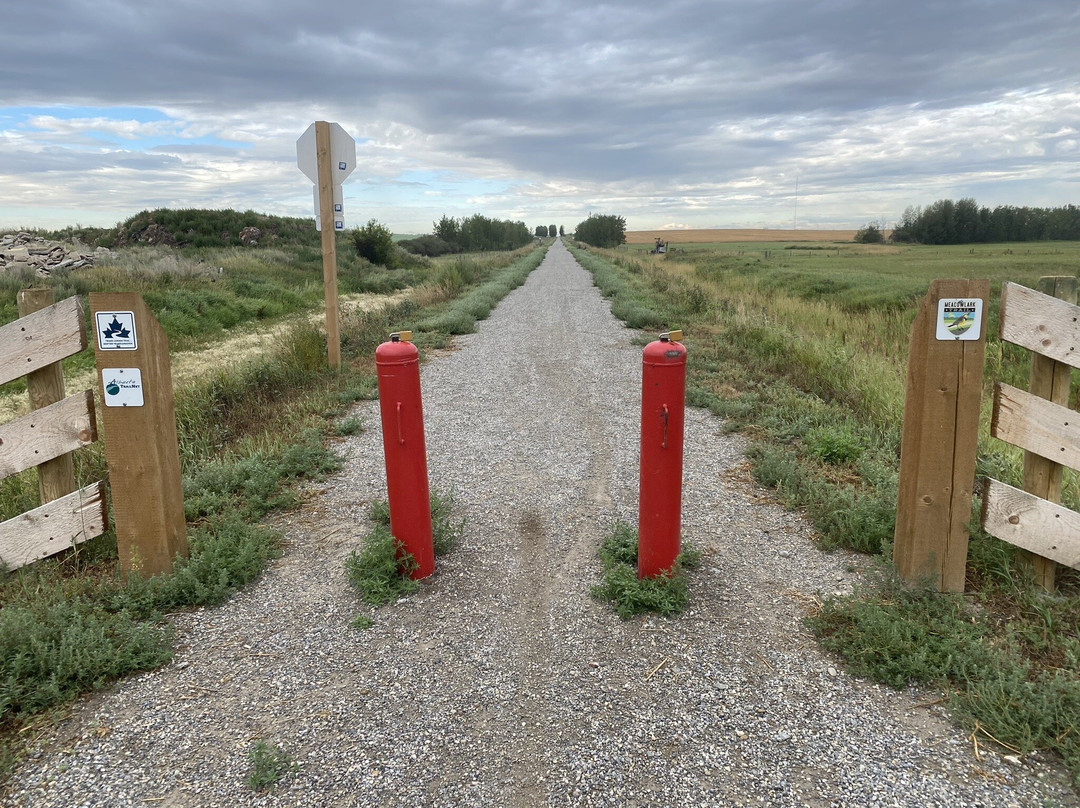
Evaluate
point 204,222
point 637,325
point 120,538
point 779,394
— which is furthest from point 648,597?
point 204,222

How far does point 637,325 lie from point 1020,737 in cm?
1172

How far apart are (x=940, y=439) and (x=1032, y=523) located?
0.62 m

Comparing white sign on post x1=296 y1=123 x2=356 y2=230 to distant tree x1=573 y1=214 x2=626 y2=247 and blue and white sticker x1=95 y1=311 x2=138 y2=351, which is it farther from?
distant tree x1=573 y1=214 x2=626 y2=247

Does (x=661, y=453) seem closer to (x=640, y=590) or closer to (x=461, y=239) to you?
(x=640, y=590)

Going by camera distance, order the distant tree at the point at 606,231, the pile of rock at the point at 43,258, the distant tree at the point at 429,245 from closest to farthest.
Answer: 1. the pile of rock at the point at 43,258
2. the distant tree at the point at 429,245
3. the distant tree at the point at 606,231

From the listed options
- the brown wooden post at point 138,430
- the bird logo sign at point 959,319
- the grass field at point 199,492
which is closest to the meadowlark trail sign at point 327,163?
the grass field at point 199,492

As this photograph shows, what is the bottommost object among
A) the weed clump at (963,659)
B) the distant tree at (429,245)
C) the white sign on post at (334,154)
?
the weed clump at (963,659)

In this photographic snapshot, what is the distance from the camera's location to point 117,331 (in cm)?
350

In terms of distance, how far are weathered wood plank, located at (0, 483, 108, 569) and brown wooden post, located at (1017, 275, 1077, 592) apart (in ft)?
16.4

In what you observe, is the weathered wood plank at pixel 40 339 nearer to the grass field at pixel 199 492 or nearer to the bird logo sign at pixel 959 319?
the grass field at pixel 199 492

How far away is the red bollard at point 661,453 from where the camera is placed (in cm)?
346

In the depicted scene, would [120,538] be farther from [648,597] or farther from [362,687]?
[648,597]

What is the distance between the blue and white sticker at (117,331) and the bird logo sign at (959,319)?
4086 mm

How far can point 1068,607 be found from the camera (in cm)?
330
